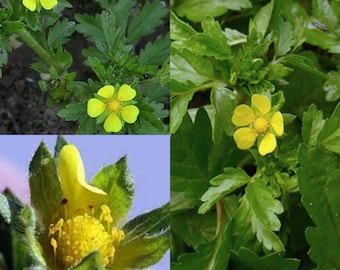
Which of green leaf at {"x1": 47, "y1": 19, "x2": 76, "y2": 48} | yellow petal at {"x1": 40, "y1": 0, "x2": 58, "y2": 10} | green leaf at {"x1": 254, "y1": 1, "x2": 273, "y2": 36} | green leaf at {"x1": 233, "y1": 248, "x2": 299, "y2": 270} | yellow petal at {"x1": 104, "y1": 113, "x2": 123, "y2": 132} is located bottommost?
green leaf at {"x1": 233, "y1": 248, "x2": 299, "y2": 270}

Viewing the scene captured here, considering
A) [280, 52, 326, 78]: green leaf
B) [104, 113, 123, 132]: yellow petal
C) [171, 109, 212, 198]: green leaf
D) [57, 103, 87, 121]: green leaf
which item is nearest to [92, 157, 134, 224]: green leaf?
[104, 113, 123, 132]: yellow petal

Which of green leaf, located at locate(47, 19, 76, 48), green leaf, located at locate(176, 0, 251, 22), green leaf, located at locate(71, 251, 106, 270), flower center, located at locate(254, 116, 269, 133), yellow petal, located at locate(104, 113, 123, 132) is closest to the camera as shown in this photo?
green leaf, located at locate(71, 251, 106, 270)

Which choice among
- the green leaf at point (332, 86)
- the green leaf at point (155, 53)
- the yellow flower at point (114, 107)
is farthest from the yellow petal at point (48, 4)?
the green leaf at point (332, 86)

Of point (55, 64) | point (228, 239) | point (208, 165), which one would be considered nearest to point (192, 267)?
point (228, 239)

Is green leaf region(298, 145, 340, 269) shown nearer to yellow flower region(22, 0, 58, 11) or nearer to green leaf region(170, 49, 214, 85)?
green leaf region(170, 49, 214, 85)

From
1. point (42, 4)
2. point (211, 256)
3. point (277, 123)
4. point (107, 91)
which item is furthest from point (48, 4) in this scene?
point (211, 256)

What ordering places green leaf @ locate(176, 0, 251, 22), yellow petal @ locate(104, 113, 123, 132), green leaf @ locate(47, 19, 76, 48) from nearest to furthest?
yellow petal @ locate(104, 113, 123, 132) → green leaf @ locate(47, 19, 76, 48) → green leaf @ locate(176, 0, 251, 22)
